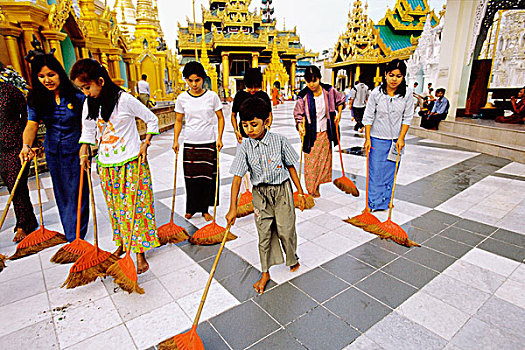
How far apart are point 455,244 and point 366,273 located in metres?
1.16

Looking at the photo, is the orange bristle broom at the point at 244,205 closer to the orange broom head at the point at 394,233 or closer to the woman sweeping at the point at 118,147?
the woman sweeping at the point at 118,147

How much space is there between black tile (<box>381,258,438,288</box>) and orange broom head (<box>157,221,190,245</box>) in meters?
2.04

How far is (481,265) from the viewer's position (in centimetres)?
263

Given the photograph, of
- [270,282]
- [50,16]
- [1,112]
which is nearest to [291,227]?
[270,282]

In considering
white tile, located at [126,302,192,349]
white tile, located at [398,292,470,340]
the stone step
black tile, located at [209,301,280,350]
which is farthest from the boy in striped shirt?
the stone step

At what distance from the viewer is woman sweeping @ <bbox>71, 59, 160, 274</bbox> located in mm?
2342

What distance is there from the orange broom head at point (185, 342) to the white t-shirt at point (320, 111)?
3106mm

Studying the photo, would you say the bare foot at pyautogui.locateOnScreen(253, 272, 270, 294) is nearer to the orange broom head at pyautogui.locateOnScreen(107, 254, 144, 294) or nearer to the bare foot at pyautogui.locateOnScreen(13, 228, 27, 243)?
the orange broom head at pyautogui.locateOnScreen(107, 254, 144, 294)

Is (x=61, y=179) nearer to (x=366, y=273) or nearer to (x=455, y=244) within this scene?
(x=366, y=273)

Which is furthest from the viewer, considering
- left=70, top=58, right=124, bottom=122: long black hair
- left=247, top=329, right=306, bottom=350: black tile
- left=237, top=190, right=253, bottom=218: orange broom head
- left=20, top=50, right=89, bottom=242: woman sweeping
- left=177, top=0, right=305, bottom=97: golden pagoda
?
left=177, top=0, right=305, bottom=97: golden pagoda

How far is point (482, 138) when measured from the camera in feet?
25.4

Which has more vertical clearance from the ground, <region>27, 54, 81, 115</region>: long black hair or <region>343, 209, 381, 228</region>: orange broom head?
<region>27, 54, 81, 115</region>: long black hair

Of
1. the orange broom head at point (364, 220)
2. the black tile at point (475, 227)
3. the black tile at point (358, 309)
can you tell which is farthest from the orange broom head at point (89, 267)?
the black tile at point (475, 227)

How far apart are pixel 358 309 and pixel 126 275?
1792 mm
